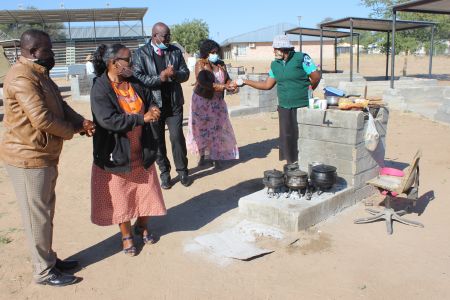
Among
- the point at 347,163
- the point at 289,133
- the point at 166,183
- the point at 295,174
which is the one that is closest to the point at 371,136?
the point at 347,163

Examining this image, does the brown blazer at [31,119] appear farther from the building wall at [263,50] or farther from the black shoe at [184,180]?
the building wall at [263,50]

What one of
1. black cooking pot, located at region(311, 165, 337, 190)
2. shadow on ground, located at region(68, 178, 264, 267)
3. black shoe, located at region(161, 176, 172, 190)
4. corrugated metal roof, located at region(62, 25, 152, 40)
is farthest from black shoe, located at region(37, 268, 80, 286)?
corrugated metal roof, located at region(62, 25, 152, 40)

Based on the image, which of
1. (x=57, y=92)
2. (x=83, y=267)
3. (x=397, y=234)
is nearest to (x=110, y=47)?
(x=57, y=92)

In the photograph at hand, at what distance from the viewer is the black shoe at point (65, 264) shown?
3.50 m

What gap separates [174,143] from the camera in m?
5.50

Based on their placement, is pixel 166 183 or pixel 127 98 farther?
pixel 166 183

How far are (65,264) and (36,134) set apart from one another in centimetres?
119

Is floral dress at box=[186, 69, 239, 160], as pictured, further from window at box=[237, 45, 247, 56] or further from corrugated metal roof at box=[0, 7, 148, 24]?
window at box=[237, 45, 247, 56]

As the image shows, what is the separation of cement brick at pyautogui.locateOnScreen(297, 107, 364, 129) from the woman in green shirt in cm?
31

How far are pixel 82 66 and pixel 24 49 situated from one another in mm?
23921

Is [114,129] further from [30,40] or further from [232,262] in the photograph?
[232,262]

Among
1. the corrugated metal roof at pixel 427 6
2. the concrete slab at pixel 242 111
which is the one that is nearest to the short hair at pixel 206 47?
the concrete slab at pixel 242 111

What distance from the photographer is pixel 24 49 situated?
9.37 ft

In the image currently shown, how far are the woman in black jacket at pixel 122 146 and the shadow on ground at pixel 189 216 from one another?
0.31 metres
